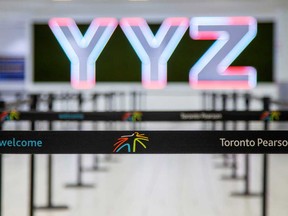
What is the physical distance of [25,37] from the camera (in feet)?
59.9

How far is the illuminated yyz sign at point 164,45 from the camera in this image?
1711 cm

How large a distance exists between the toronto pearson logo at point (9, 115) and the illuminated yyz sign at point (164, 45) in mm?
12561

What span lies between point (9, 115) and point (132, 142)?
166cm

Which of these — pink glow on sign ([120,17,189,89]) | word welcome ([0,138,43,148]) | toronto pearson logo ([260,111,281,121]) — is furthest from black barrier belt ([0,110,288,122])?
pink glow on sign ([120,17,189,89])

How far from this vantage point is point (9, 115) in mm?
4688

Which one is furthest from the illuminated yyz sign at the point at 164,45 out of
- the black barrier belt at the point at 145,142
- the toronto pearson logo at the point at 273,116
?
the black barrier belt at the point at 145,142

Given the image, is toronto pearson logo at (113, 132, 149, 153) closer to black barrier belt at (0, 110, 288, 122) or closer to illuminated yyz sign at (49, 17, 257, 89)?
black barrier belt at (0, 110, 288, 122)

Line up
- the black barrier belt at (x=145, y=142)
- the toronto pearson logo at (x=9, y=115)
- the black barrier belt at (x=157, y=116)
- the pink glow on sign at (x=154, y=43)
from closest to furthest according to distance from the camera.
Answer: the black barrier belt at (x=145, y=142), the toronto pearson logo at (x=9, y=115), the black barrier belt at (x=157, y=116), the pink glow on sign at (x=154, y=43)

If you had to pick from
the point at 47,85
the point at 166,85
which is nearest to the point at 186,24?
the point at 166,85

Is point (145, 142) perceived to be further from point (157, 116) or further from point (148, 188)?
point (148, 188)

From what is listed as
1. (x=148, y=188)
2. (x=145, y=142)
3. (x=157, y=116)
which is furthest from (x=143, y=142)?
(x=148, y=188)

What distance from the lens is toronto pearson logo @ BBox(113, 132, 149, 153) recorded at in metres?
3.27

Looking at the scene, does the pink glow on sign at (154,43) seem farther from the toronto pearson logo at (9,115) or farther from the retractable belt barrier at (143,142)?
the retractable belt barrier at (143,142)

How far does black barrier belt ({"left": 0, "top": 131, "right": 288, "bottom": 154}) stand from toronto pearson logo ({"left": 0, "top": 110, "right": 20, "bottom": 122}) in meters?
1.32
